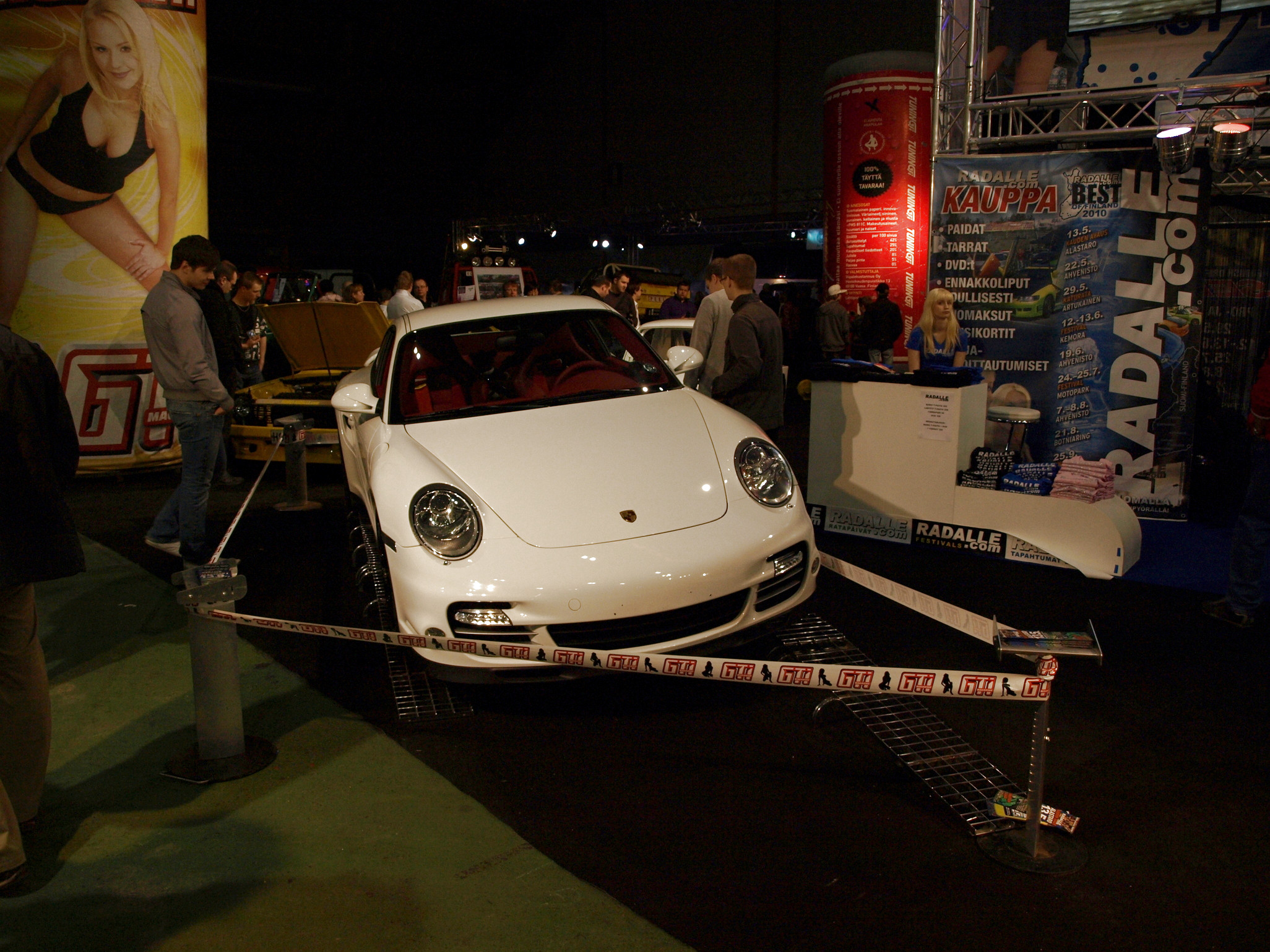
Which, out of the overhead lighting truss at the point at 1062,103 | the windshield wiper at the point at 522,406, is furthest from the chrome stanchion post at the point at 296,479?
the overhead lighting truss at the point at 1062,103

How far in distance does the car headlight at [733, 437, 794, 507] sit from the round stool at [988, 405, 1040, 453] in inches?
126

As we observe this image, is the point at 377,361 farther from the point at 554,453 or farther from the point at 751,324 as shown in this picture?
the point at 751,324

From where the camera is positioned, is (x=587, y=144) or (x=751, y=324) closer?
(x=751, y=324)

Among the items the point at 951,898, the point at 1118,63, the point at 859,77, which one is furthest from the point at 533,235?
the point at 951,898

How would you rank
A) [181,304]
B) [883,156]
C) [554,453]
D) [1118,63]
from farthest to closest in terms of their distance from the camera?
[883,156] → [1118,63] → [181,304] → [554,453]

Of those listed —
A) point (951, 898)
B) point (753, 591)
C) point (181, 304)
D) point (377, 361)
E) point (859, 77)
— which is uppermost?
point (859, 77)

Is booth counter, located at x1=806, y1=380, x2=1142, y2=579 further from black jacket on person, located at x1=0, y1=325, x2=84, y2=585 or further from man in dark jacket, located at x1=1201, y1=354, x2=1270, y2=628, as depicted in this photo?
black jacket on person, located at x1=0, y1=325, x2=84, y2=585

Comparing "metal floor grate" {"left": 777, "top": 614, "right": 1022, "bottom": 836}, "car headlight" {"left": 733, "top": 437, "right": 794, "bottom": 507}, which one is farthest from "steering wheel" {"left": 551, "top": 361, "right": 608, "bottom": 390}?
"metal floor grate" {"left": 777, "top": 614, "right": 1022, "bottom": 836}

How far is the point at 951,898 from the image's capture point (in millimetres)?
2416

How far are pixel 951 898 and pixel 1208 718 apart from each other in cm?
168

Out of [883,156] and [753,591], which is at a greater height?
[883,156]

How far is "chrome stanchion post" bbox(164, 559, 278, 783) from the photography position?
9.75ft

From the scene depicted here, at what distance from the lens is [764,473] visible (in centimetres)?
379

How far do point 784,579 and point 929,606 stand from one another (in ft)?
2.10
